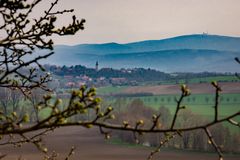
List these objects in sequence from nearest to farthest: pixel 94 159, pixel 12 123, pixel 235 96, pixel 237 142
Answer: pixel 12 123 → pixel 94 159 → pixel 237 142 → pixel 235 96

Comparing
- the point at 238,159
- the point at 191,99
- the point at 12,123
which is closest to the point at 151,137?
the point at 238,159

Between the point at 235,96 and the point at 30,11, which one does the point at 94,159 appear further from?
the point at 235,96

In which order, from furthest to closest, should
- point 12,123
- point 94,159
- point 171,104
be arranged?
point 171,104 < point 94,159 < point 12,123

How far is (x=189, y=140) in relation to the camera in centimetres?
→ 9331

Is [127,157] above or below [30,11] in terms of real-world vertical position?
below

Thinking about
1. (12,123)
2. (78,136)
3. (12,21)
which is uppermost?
(12,21)

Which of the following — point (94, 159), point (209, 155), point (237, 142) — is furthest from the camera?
point (237, 142)

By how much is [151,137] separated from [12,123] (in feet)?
310

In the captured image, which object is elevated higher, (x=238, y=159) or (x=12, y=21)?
(x=12, y=21)

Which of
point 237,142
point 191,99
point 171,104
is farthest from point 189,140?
point 191,99

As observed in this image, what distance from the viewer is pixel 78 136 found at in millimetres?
110062

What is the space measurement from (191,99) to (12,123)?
6911 inches

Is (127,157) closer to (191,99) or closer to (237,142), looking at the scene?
(237,142)

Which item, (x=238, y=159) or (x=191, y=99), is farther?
(x=191, y=99)
